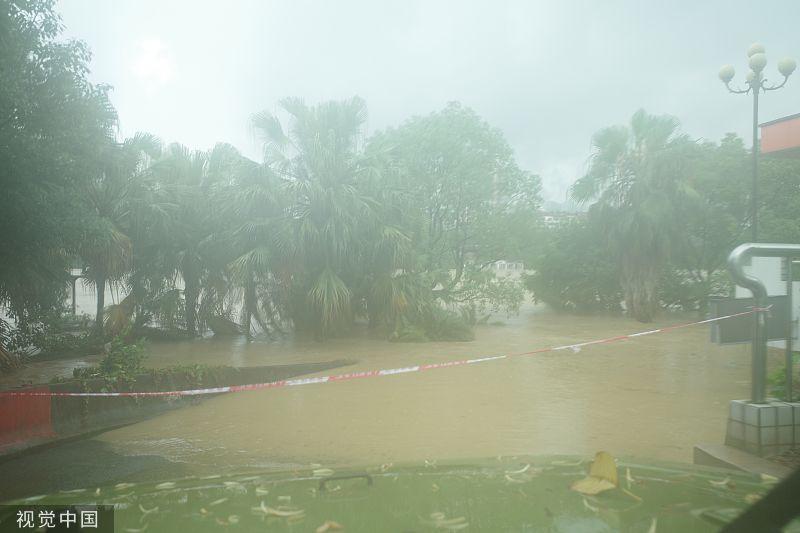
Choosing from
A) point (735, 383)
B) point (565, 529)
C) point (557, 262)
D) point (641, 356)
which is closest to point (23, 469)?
point (565, 529)

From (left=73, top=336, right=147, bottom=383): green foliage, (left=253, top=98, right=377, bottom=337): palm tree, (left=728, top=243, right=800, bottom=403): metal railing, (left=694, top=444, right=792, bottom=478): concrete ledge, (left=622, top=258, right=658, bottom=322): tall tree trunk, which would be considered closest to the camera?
(left=694, top=444, right=792, bottom=478): concrete ledge

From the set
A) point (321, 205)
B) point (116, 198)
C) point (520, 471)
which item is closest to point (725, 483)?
point (520, 471)

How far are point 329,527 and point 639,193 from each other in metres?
21.8

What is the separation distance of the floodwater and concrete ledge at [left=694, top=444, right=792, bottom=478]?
6.67 ft

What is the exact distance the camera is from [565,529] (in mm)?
2336

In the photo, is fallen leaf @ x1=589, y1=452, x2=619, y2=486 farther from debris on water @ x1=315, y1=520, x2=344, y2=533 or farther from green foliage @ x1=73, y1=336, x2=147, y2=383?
green foliage @ x1=73, y1=336, x2=147, y2=383

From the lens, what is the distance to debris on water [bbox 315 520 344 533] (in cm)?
240

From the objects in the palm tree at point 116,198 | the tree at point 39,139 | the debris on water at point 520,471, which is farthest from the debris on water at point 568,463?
the palm tree at point 116,198

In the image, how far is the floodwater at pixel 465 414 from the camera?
666 centimetres

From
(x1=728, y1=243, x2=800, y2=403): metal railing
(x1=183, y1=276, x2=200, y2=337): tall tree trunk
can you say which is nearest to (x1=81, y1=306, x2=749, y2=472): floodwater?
(x1=728, y1=243, x2=800, y2=403): metal railing

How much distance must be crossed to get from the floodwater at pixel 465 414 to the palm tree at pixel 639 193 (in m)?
7.96

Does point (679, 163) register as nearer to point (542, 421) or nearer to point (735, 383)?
point (735, 383)

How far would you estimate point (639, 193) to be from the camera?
2206 cm

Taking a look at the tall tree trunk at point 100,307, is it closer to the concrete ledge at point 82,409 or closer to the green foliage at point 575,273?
the concrete ledge at point 82,409
